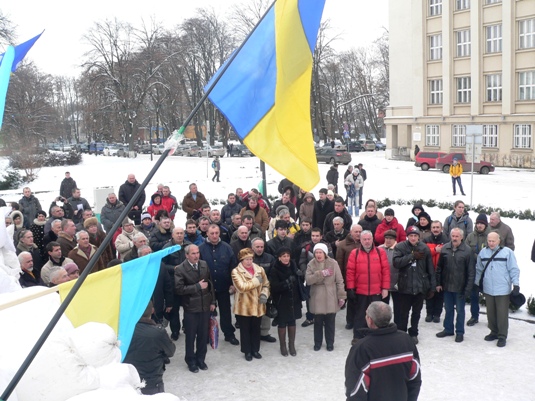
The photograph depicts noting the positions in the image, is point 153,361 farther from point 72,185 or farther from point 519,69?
point 519,69

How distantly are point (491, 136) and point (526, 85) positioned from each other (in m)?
4.16

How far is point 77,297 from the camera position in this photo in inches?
178

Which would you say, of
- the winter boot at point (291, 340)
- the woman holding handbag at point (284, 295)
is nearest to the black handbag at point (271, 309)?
the woman holding handbag at point (284, 295)

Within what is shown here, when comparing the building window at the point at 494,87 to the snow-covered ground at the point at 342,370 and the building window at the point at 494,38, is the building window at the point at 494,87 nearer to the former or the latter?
the building window at the point at 494,38

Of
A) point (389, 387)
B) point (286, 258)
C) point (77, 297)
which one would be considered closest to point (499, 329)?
point (286, 258)

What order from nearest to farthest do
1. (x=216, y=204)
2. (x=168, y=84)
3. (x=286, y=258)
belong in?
(x=286, y=258) → (x=216, y=204) → (x=168, y=84)

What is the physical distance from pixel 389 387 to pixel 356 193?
1655cm

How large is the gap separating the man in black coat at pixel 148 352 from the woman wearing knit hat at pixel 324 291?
301cm

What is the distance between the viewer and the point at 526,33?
1740 inches

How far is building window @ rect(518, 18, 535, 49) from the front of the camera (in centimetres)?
4388

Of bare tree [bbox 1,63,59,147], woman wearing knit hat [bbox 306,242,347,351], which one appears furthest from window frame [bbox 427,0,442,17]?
woman wearing knit hat [bbox 306,242,347,351]

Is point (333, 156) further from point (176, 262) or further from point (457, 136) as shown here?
point (176, 262)

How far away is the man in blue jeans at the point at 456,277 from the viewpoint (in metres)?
9.40

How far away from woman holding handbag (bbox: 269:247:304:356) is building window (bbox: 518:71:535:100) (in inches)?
1582
